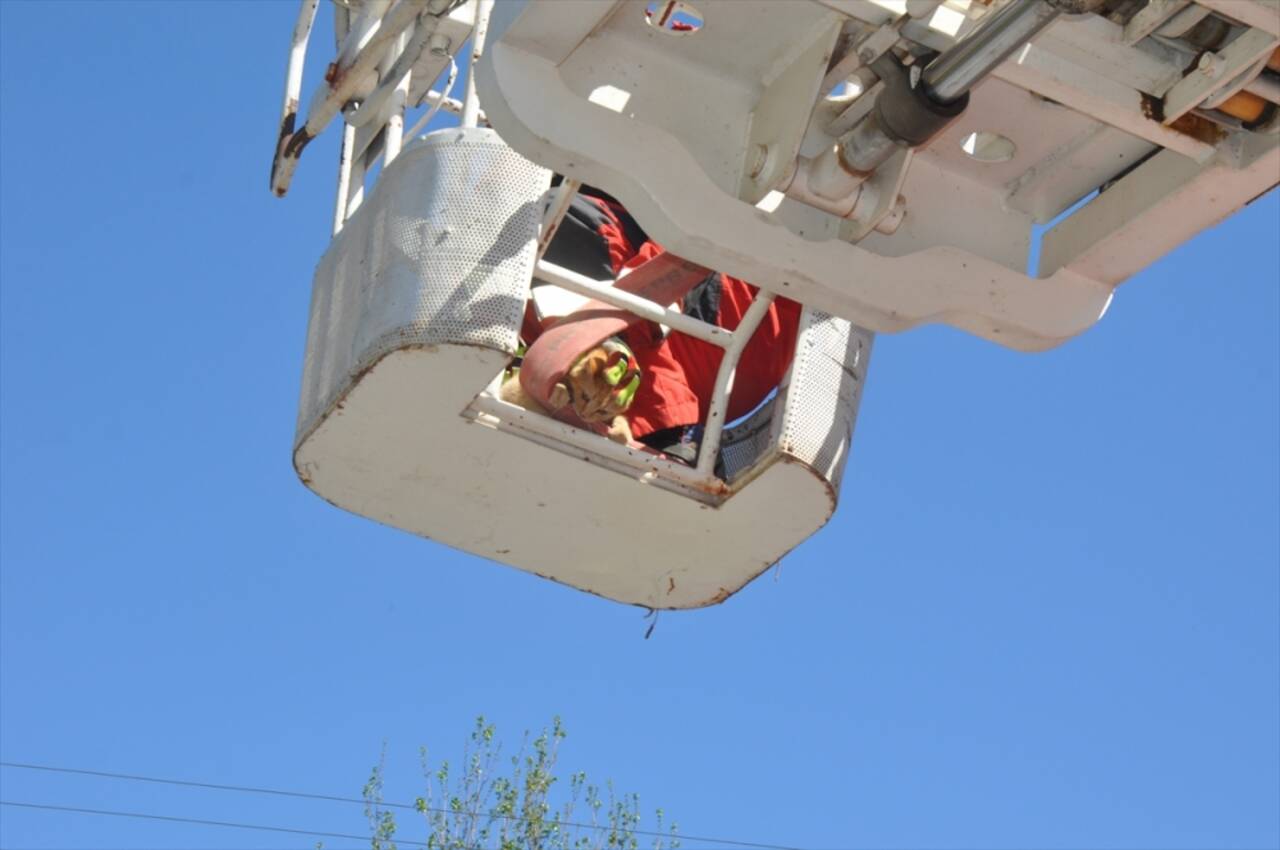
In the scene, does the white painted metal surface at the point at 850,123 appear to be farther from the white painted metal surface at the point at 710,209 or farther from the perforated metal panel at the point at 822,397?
the perforated metal panel at the point at 822,397

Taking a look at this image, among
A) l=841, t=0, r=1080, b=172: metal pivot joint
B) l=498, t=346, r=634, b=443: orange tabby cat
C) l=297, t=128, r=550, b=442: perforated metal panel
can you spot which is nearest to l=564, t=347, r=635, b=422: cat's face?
l=498, t=346, r=634, b=443: orange tabby cat

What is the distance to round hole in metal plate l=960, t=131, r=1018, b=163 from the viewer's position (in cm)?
833

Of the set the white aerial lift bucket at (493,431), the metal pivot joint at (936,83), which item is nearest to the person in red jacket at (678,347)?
the white aerial lift bucket at (493,431)

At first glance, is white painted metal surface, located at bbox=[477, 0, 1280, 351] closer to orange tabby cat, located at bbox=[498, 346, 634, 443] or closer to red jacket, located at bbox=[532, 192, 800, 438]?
orange tabby cat, located at bbox=[498, 346, 634, 443]

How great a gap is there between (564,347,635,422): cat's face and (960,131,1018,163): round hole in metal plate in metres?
1.36

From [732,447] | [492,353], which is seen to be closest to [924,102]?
[492,353]

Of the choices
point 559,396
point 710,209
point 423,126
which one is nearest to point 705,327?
point 559,396

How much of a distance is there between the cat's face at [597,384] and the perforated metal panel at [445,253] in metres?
0.38

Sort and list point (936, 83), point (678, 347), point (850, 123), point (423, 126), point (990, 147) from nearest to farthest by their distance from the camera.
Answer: point (936, 83), point (850, 123), point (990, 147), point (423, 126), point (678, 347)

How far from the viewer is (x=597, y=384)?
9.16 m

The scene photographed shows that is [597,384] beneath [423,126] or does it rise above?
beneath

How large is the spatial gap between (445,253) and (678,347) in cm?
136

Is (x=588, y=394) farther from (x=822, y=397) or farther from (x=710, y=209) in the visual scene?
(x=710, y=209)

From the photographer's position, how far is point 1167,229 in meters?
8.05
